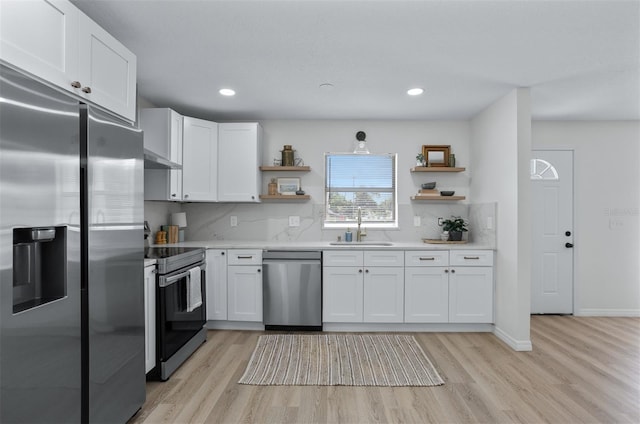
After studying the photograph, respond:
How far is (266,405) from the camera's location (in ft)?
7.42

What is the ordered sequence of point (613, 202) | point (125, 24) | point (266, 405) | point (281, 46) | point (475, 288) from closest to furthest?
point (125, 24) < point (266, 405) < point (281, 46) < point (475, 288) < point (613, 202)

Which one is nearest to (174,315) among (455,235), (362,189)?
(362,189)

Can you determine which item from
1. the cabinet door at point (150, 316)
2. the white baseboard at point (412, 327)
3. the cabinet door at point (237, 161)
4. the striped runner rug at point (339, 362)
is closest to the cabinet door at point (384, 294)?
the white baseboard at point (412, 327)

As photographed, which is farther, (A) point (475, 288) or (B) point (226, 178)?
(B) point (226, 178)

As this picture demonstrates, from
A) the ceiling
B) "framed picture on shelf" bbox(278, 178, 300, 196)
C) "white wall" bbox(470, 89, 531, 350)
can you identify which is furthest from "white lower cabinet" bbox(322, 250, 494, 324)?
the ceiling

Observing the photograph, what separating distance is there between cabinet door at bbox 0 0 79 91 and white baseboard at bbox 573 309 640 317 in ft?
17.8

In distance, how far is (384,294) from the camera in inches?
144

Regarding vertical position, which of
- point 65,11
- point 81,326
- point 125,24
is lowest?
point 81,326

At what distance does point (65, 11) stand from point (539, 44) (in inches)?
111

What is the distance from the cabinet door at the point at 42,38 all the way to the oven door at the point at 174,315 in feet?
4.87

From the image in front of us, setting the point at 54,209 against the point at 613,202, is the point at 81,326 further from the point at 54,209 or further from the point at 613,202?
the point at 613,202

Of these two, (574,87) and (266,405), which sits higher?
(574,87)

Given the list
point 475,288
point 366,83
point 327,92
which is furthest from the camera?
point 475,288

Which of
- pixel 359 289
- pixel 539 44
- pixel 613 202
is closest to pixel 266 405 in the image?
pixel 359 289
